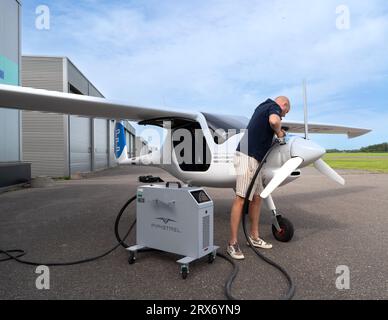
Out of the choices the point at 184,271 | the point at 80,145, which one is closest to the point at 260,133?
the point at 184,271

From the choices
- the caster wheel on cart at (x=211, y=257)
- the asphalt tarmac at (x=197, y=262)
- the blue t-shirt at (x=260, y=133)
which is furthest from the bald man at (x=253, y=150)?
the asphalt tarmac at (x=197, y=262)

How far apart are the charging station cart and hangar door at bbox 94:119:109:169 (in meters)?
21.2

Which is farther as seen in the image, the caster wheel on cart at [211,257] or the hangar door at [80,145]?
the hangar door at [80,145]

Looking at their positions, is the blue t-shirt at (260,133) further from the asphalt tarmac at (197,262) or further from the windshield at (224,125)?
the asphalt tarmac at (197,262)

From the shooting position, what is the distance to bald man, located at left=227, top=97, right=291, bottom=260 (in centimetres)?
392

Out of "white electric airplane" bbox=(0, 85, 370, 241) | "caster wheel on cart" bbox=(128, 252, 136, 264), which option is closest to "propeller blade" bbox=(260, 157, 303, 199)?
"white electric airplane" bbox=(0, 85, 370, 241)

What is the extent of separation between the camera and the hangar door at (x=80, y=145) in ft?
61.4

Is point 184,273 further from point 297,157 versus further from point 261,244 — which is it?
point 297,157

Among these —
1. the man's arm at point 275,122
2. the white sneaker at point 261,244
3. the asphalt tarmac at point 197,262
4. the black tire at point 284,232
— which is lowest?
the asphalt tarmac at point 197,262

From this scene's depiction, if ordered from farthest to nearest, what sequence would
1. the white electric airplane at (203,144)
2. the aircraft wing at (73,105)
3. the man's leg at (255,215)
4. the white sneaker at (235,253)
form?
the aircraft wing at (73,105)
the man's leg at (255,215)
the white electric airplane at (203,144)
the white sneaker at (235,253)

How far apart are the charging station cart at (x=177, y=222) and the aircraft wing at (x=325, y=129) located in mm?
4830

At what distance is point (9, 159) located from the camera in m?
11.7
